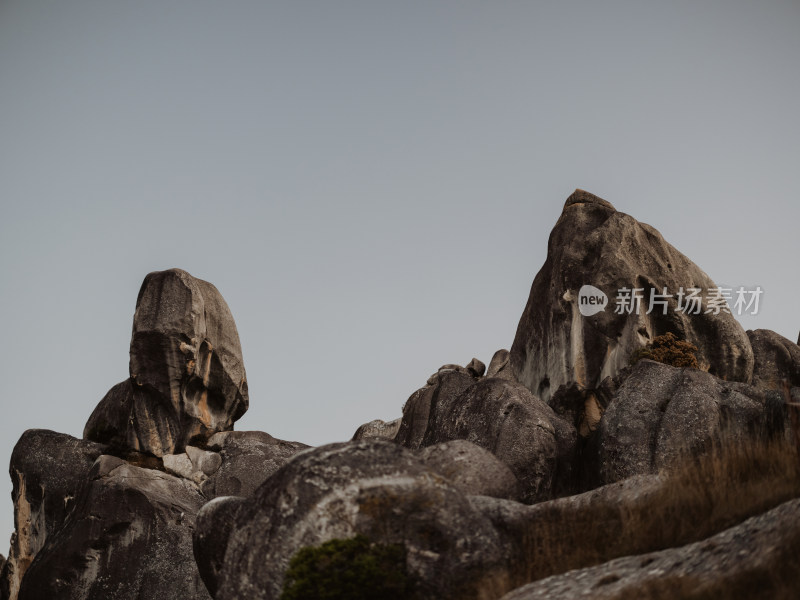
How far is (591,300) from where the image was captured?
3153cm

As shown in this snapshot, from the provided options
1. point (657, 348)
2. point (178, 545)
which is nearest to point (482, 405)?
point (657, 348)

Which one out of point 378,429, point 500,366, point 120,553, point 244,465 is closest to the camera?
point 120,553

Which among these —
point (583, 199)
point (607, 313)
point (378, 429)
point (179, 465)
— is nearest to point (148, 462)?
point (179, 465)

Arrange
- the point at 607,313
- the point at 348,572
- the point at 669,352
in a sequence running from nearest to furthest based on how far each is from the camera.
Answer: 1. the point at 348,572
2. the point at 669,352
3. the point at 607,313

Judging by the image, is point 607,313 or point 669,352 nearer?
point 669,352

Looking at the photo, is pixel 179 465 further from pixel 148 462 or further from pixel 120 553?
pixel 120 553

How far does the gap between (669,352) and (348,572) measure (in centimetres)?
1933

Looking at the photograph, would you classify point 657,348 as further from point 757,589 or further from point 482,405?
point 757,589

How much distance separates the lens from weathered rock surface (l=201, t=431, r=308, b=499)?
29.6 meters

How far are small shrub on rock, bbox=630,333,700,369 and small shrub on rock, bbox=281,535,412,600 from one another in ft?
58.8

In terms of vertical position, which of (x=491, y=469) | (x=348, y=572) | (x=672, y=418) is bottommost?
(x=348, y=572)

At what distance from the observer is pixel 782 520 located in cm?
995

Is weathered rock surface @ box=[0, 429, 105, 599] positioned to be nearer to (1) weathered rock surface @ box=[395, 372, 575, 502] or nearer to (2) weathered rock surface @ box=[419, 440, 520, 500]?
(1) weathered rock surface @ box=[395, 372, 575, 502]

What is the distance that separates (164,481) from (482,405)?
11.2 metres
